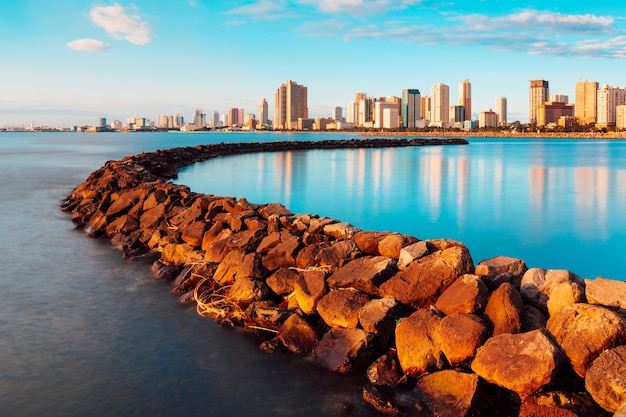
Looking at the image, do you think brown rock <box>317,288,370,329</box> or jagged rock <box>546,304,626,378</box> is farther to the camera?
brown rock <box>317,288,370,329</box>

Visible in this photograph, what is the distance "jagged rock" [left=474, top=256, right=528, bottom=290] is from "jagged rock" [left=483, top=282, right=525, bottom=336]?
0.54 meters

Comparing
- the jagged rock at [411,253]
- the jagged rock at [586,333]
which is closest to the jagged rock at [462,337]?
the jagged rock at [586,333]

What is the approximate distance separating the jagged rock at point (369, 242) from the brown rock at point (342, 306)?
122cm

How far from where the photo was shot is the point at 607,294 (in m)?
5.46

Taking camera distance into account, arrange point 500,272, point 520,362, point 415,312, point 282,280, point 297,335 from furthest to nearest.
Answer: point 282,280 < point 500,272 < point 297,335 < point 415,312 < point 520,362

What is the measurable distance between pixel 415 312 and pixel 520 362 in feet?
4.12

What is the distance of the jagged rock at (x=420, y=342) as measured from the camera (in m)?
5.20

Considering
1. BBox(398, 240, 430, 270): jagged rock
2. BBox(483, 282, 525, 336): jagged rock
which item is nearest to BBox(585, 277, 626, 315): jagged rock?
BBox(483, 282, 525, 336): jagged rock

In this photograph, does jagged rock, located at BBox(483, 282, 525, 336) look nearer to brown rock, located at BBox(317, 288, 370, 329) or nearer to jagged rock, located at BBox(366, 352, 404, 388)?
jagged rock, located at BBox(366, 352, 404, 388)

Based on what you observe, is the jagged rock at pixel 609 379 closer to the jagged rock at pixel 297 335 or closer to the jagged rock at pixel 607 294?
the jagged rock at pixel 607 294

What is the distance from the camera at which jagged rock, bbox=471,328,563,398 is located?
456 cm

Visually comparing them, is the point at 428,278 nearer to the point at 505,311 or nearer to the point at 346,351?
the point at 505,311

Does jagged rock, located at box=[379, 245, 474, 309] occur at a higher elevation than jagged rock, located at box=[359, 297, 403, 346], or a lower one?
higher

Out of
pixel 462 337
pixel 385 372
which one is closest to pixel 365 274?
pixel 385 372
